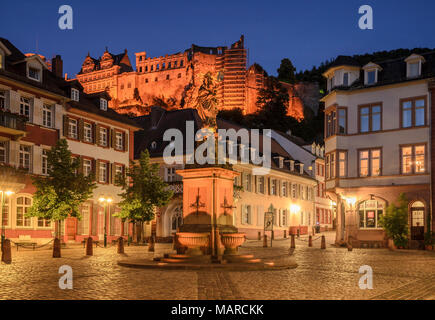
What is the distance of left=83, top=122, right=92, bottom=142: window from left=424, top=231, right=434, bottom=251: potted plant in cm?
2279

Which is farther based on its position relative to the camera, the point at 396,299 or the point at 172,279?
the point at 172,279

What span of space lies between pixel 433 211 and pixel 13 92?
25.7 metres

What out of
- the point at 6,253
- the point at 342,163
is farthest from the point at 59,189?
the point at 342,163

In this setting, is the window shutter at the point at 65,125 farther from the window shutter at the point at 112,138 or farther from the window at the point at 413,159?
the window at the point at 413,159

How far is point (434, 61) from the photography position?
35.1 m

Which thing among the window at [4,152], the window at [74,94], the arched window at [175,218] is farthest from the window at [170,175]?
the window at [4,152]

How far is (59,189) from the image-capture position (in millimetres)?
31469

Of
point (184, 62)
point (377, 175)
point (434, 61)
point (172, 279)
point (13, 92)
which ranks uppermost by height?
point (184, 62)

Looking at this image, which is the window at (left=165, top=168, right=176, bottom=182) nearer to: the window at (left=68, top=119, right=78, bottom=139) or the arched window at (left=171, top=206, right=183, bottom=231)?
the arched window at (left=171, top=206, right=183, bottom=231)

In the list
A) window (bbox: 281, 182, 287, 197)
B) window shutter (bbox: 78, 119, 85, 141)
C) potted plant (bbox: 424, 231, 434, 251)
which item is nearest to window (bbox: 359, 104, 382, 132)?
potted plant (bbox: 424, 231, 434, 251)

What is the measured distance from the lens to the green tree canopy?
101ft

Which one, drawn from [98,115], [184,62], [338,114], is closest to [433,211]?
[338,114]

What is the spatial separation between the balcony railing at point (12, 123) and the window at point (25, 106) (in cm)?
172

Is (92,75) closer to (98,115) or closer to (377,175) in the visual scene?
(98,115)
